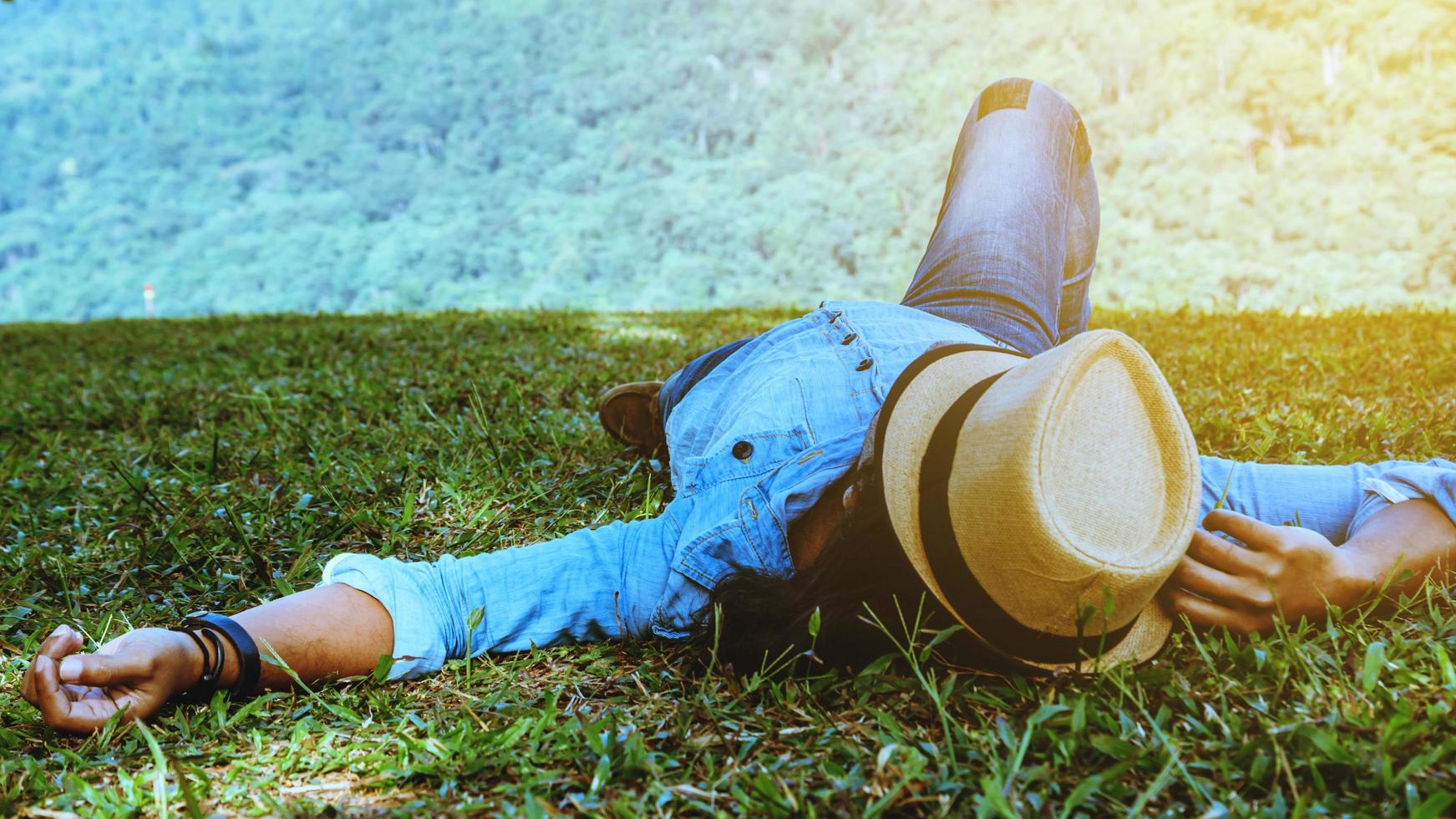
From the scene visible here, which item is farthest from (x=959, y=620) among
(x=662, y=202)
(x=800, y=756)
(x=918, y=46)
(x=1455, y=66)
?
(x=918, y=46)

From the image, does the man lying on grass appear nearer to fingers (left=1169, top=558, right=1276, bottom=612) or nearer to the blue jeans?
fingers (left=1169, top=558, right=1276, bottom=612)

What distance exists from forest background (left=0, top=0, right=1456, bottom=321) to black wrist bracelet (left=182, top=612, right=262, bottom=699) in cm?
2398

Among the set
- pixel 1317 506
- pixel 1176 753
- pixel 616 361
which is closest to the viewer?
pixel 1176 753

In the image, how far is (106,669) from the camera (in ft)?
4.47

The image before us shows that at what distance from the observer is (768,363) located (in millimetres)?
1961

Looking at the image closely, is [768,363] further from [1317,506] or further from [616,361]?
[616,361]

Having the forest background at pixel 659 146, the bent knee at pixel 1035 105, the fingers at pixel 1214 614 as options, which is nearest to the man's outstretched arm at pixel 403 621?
the fingers at pixel 1214 614

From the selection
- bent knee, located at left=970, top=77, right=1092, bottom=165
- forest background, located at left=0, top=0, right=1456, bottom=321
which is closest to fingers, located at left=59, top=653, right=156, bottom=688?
bent knee, located at left=970, top=77, right=1092, bottom=165

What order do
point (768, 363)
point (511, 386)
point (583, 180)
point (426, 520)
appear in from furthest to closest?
1. point (583, 180)
2. point (511, 386)
3. point (426, 520)
4. point (768, 363)

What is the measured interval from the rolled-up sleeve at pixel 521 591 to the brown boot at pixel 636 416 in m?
0.87

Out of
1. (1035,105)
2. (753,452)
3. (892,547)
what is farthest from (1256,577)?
(1035,105)

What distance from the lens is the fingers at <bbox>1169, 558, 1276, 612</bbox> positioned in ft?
4.61

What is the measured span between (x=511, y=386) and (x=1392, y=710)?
2.79 meters

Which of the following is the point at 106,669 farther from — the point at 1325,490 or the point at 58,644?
the point at 1325,490
